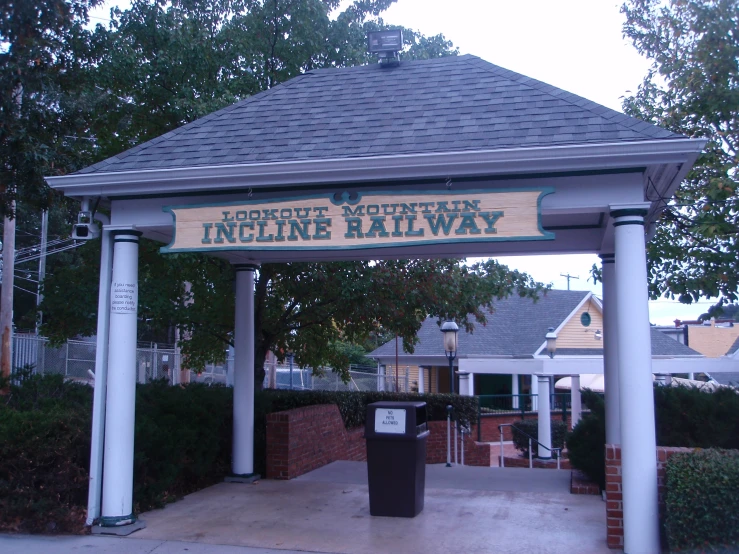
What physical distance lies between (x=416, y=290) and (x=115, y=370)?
19.9ft

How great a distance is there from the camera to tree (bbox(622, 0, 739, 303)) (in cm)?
895

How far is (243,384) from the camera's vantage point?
403 inches

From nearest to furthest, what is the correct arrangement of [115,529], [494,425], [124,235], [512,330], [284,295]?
[115,529]
[124,235]
[284,295]
[494,425]
[512,330]

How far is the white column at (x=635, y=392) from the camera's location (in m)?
6.13

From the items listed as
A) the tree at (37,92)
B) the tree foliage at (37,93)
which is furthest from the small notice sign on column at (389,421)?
the tree foliage at (37,93)

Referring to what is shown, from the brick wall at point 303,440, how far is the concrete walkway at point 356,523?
38 cm

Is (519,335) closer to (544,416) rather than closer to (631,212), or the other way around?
(544,416)

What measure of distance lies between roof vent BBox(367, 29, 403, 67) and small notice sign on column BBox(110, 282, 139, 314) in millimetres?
4775

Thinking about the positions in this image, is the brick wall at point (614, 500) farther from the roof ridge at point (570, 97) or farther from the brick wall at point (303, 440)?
the brick wall at point (303, 440)

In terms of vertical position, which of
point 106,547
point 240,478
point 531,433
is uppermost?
point 240,478

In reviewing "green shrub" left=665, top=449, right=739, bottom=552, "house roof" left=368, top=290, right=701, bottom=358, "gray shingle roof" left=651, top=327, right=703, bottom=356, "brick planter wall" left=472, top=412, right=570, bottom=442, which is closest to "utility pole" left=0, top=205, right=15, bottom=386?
"house roof" left=368, top=290, right=701, bottom=358

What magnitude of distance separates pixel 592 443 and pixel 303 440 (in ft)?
14.1

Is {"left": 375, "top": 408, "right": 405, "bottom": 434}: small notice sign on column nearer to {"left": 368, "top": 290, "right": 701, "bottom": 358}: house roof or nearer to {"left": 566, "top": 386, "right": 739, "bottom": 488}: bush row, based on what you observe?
{"left": 566, "top": 386, "right": 739, "bottom": 488}: bush row

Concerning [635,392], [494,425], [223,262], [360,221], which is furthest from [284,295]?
[494,425]
